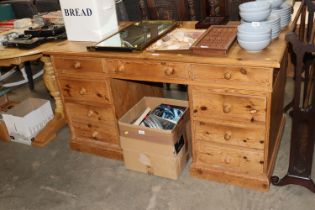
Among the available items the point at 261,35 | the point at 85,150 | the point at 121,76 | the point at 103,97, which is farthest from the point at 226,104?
the point at 85,150

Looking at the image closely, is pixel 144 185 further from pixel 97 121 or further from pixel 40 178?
pixel 40 178

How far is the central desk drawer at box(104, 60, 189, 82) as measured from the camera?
1815 millimetres

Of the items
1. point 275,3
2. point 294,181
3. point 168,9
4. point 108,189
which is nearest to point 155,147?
point 108,189

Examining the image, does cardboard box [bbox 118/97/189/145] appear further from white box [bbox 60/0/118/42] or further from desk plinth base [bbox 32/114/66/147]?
desk plinth base [bbox 32/114/66/147]

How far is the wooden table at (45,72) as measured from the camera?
7.42 feet

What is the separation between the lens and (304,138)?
182 cm

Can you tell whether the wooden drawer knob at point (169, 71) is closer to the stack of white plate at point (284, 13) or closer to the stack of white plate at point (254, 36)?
the stack of white plate at point (254, 36)

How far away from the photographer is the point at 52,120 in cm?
276

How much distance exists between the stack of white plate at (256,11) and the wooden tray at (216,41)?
152 millimetres

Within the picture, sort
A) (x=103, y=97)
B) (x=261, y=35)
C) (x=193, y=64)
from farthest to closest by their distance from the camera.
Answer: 1. (x=103, y=97)
2. (x=193, y=64)
3. (x=261, y=35)

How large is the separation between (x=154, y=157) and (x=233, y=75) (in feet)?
2.34

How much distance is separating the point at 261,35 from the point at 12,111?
2065 mm

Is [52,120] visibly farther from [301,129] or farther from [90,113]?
[301,129]

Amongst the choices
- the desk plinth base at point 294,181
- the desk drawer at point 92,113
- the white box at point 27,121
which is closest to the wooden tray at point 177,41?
the desk drawer at point 92,113
